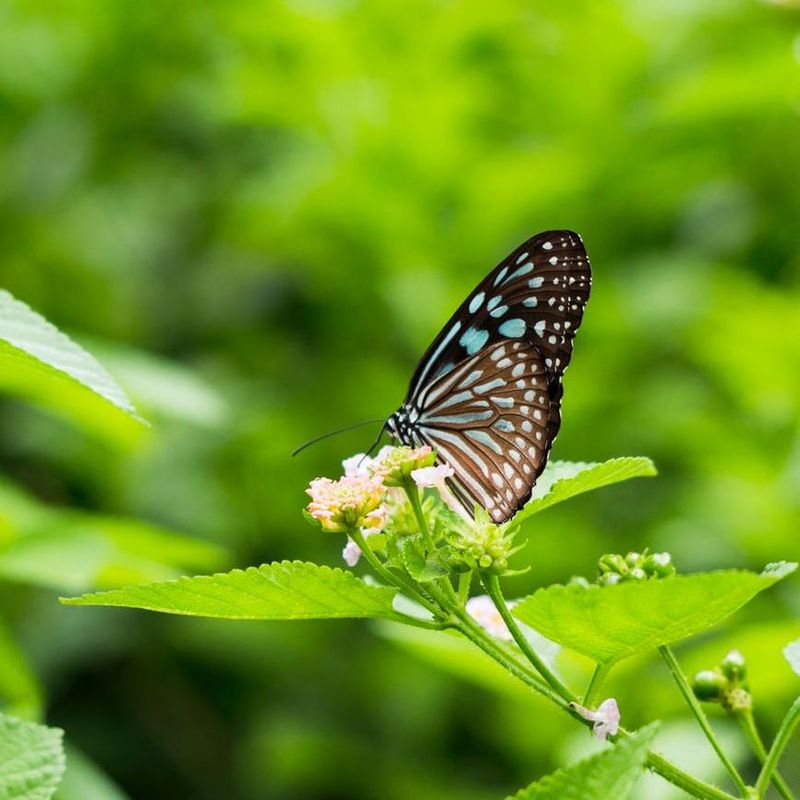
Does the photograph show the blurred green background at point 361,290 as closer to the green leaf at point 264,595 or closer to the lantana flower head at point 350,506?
the lantana flower head at point 350,506

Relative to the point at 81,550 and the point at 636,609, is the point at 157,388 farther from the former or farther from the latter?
the point at 636,609

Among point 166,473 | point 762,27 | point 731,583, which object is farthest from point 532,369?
point 762,27

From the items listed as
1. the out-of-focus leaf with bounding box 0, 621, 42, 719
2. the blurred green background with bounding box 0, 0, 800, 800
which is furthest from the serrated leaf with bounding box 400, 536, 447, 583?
the blurred green background with bounding box 0, 0, 800, 800

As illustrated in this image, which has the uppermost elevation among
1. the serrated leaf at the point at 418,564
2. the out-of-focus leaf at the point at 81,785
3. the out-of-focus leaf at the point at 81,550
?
the out-of-focus leaf at the point at 81,550

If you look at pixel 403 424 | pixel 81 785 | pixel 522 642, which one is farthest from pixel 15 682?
pixel 522 642

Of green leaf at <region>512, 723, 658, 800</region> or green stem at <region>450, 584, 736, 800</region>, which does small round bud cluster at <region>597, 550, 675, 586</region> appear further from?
green leaf at <region>512, 723, 658, 800</region>

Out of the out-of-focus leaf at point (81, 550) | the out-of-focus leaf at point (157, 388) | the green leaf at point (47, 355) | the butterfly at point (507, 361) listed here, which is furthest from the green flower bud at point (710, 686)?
the out-of-focus leaf at point (157, 388)
